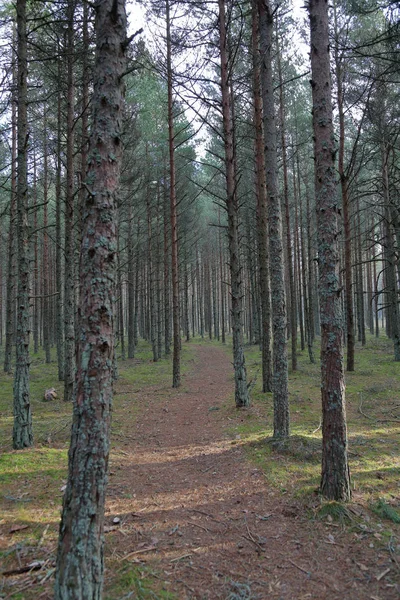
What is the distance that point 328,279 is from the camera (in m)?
4.25

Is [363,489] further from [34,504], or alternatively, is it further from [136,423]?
[136,423]

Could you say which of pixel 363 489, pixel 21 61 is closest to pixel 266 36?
pixel 21 61

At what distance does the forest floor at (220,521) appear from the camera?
2.93m

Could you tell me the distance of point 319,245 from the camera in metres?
4.38

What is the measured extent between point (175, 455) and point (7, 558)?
3.40m

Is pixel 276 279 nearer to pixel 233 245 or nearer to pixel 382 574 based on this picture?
pixel 233 245

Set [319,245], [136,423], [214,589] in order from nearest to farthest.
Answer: [214,589] → [319,245] → [136,423]

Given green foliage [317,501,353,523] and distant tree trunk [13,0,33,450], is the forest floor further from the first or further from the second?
distant tree trunk [13,0,33,450]

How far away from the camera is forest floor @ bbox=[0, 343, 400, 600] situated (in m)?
2.93

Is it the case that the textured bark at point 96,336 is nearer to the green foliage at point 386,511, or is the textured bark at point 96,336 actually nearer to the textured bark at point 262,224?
the green foliage at point 386,511

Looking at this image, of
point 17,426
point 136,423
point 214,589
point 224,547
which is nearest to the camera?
point 214,589

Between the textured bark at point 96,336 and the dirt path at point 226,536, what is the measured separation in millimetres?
957

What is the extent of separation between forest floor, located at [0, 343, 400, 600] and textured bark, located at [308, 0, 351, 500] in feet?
1.59

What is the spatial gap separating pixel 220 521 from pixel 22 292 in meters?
4.81
